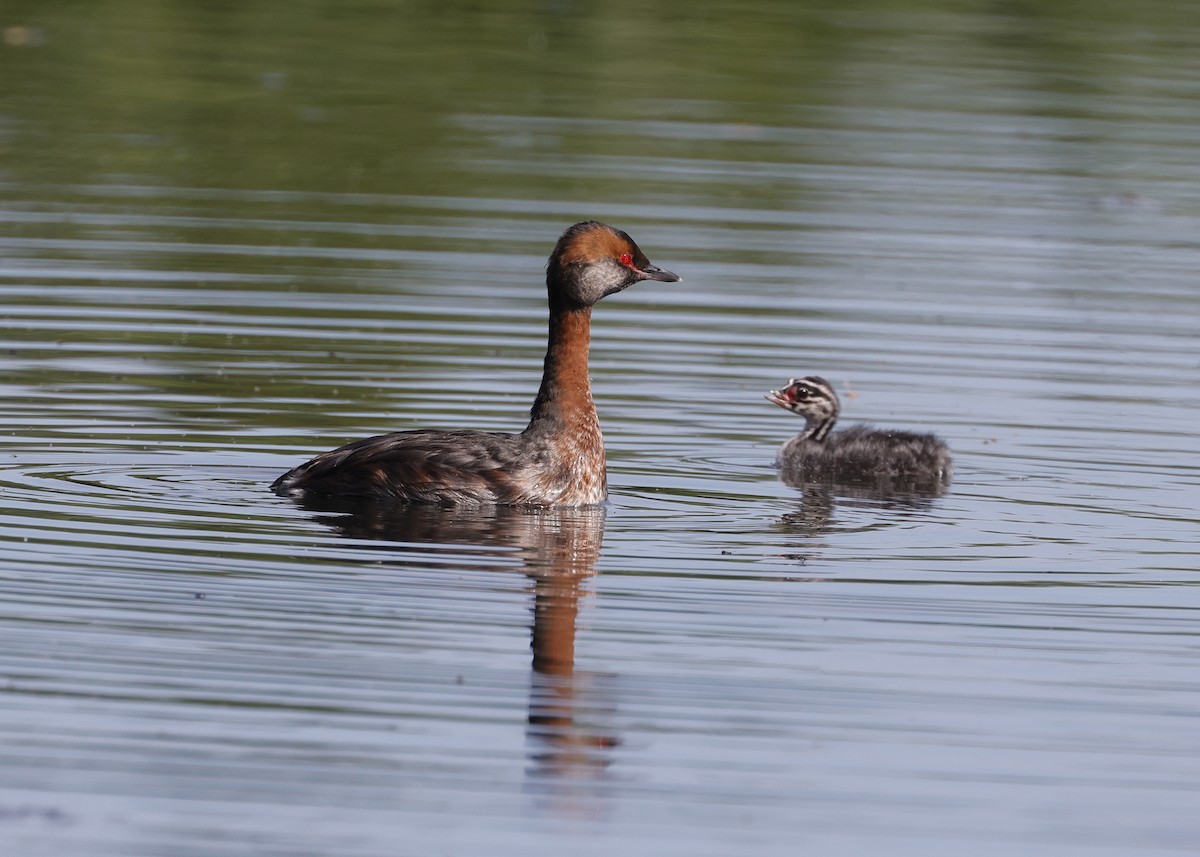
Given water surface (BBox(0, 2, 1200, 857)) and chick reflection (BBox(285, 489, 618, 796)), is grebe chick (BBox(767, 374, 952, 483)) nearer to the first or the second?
water surface (BBox(0, 2, 1200, 857))

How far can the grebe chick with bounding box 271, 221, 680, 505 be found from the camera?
1049 cm

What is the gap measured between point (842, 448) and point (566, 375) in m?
2.05

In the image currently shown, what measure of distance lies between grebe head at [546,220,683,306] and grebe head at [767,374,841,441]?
6.58 feet

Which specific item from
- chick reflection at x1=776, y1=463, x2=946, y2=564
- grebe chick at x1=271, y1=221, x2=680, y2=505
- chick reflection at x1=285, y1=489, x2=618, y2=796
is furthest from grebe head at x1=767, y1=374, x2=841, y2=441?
chick reflection at x1=285, y1=489, x2=618, y2=796

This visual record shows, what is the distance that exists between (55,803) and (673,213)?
12994mm

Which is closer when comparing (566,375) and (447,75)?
(566,375)

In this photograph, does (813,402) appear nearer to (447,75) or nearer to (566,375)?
(566,375)

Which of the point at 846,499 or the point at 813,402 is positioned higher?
the point at 813,402

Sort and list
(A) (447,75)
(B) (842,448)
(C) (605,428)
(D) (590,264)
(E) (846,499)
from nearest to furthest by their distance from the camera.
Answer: (D) (590,264)
(E) (846,499)
(B) (842,448)
(C) (605,428)
(A) (447,75)

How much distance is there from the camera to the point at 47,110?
72.5 feet

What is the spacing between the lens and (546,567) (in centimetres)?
934

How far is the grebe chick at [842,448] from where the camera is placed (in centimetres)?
1188

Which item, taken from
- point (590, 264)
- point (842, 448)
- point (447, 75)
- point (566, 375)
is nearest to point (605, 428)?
point (842, 448)

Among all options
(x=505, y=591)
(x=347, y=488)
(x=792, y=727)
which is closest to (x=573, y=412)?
(x=347, y=488)
